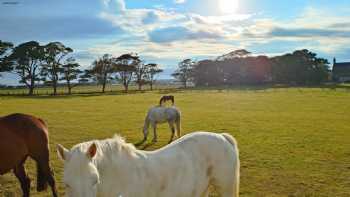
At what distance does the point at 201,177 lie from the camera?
14.6ft

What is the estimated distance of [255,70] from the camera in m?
82.1

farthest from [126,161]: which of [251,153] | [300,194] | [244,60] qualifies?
[244,60]

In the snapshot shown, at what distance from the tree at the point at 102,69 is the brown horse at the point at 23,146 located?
224 ft

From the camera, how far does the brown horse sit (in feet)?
19.7

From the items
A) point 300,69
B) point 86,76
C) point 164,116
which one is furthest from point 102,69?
point 164,116

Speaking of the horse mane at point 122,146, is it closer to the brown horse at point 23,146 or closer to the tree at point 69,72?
the brown horse at point 23,146

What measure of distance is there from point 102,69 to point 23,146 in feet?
229

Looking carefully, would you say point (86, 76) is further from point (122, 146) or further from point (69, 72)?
point (122, 146)

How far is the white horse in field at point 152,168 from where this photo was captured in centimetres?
316

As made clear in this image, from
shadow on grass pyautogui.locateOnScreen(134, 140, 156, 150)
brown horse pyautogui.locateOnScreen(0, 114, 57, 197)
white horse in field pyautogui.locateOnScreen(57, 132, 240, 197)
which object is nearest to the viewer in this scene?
white horse in field pyautogui.locateOnScreen(57, 132, 240, 197)

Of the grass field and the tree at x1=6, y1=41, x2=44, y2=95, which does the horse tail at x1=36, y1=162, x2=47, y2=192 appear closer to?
the grass field

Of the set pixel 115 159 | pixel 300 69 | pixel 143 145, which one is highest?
pixel 300 69

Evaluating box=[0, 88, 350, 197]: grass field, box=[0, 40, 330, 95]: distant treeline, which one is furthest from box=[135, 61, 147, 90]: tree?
box=[0, 88, 350, 197]: grass field

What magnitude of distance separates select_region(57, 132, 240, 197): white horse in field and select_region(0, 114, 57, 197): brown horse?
10.2ft
